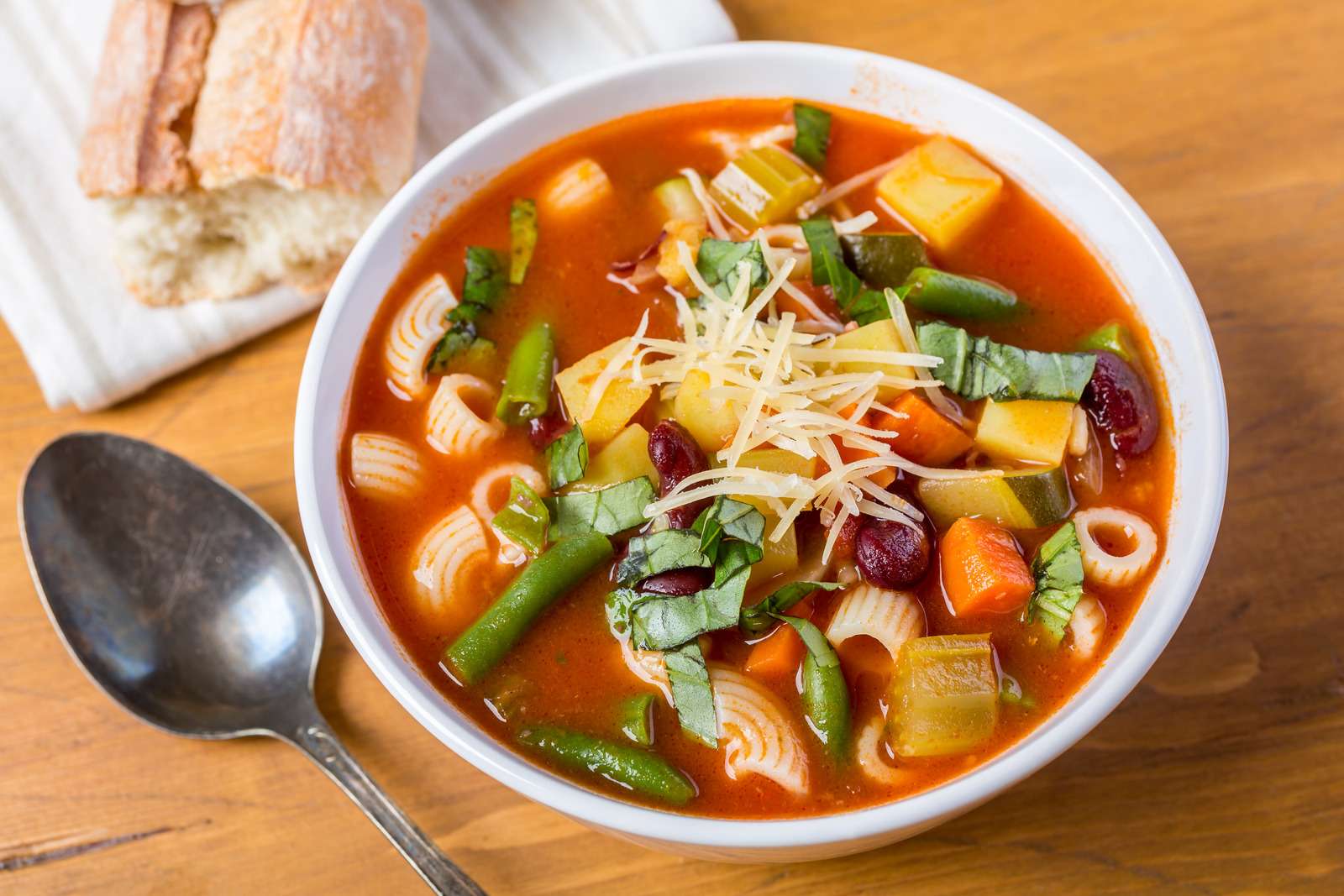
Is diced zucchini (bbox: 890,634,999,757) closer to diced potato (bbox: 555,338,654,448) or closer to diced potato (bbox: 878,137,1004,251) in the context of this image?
diced potato (bbox: 555,338,654,448)

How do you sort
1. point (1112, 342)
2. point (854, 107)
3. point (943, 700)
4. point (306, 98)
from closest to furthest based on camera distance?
point (943, 700) → point (1112, 342) → point (854, 107) → point (306, 98)

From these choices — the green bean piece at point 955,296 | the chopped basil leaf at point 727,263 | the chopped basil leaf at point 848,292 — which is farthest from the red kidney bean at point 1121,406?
the chopped basil leaf at point 727,263

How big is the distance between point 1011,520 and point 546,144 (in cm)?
135

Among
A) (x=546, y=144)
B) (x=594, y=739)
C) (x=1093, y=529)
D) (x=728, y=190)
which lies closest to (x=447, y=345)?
(x=546, y=144)

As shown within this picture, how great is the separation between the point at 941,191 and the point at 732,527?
981 mm

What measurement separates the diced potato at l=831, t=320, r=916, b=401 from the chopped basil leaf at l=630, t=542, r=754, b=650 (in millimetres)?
424

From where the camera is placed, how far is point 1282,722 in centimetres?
252

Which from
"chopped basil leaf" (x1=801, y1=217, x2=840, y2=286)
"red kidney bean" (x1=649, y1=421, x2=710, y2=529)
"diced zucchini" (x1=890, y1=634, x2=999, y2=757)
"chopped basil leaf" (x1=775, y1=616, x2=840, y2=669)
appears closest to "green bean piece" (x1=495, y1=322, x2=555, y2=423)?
"red kidney bean" (x1=649, y1=421, x2=710, y2=529)

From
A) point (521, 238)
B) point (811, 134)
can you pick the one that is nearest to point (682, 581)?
point (521, 238)

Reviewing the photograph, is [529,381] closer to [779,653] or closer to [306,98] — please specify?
[779,653]

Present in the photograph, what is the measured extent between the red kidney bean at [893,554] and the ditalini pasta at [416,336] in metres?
1.00

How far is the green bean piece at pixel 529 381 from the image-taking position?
7.93ft

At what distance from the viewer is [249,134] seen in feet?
9.51

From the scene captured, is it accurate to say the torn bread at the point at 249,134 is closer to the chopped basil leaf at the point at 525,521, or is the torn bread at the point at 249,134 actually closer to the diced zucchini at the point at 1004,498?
the chopped basil leaf at the point at 525,521
